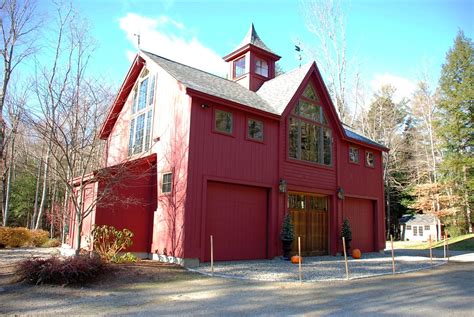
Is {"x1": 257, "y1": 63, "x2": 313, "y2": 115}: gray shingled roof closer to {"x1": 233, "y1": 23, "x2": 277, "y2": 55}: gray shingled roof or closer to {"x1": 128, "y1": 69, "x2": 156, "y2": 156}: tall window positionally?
{"x1": 233, "y1": 23, "x2": 277, "y2": 55}: gray shingled roof

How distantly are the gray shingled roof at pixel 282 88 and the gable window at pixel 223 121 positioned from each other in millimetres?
2317

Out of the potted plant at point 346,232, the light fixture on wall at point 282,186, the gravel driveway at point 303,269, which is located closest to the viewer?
the gravel driveway at point 303,269

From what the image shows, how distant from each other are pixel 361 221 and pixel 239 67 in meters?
9.57

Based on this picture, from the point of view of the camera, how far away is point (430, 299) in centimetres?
739

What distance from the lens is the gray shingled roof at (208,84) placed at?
12.8 m

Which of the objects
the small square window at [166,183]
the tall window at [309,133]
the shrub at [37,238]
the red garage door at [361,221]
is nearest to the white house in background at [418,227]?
the red garage door at [361,221]

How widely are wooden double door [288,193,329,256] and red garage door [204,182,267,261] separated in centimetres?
177

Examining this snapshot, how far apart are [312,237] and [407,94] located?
30.5 meters

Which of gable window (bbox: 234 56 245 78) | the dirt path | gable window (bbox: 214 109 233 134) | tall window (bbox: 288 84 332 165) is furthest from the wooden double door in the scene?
gable window (bbox: 234 56 245 78)

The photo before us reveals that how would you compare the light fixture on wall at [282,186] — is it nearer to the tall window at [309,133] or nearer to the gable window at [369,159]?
the tall window at [309,133]

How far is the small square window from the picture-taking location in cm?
1251

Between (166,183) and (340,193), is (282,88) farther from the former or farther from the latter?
(166,183)

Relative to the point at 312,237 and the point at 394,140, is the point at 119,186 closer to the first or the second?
the point at 312,237

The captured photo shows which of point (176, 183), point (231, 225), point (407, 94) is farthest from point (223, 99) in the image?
point (407, 94)
